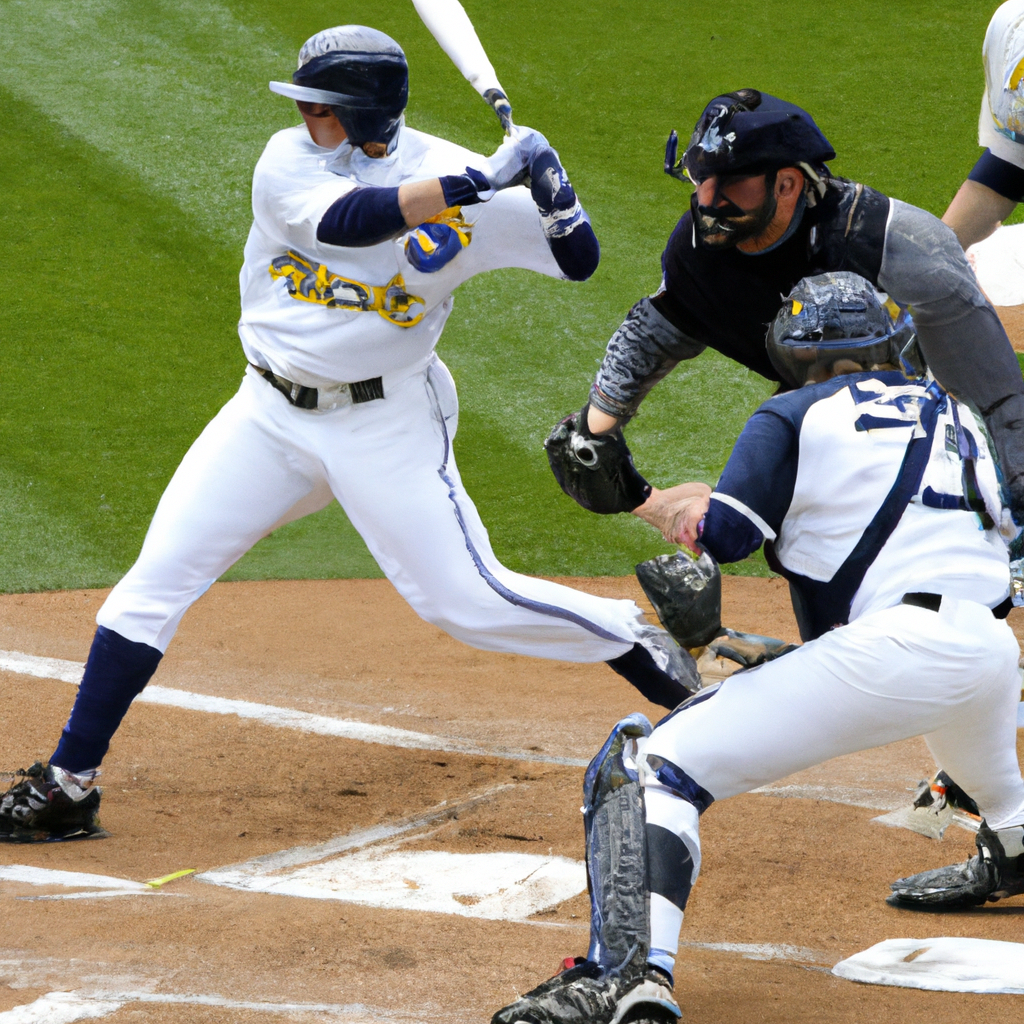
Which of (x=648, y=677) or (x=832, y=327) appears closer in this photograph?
(x=832, y=327)

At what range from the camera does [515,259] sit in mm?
3465

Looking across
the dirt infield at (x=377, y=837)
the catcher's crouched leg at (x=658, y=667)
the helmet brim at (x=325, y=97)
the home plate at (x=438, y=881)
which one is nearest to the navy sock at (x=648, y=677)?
the catcher's crouched leg at (x=658, y=667)

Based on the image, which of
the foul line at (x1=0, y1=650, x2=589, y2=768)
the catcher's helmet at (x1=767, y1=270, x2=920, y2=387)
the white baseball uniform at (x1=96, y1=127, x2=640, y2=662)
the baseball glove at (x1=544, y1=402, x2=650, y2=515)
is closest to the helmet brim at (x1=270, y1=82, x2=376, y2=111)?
the white baseball uniform at (x1=96, y1=127, x2=640, y2=662)

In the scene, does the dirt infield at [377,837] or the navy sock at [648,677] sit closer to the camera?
the dirt infield at [377,837]

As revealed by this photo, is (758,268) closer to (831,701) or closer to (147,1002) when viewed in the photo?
(831,701)

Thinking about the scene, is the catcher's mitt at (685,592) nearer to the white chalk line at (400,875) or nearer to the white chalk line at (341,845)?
the white chalk line at (400,875)

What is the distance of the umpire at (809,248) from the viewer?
9.64 ft

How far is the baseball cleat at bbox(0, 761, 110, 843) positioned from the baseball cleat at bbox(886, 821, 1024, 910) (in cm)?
192

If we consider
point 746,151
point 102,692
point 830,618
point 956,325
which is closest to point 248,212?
point 102,692

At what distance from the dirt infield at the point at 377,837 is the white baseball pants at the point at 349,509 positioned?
0.58 meters

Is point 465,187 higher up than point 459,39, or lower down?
lower down

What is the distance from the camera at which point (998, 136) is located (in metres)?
3.85

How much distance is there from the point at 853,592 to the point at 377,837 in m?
Answer: 1.55

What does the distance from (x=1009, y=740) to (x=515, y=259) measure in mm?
1643
